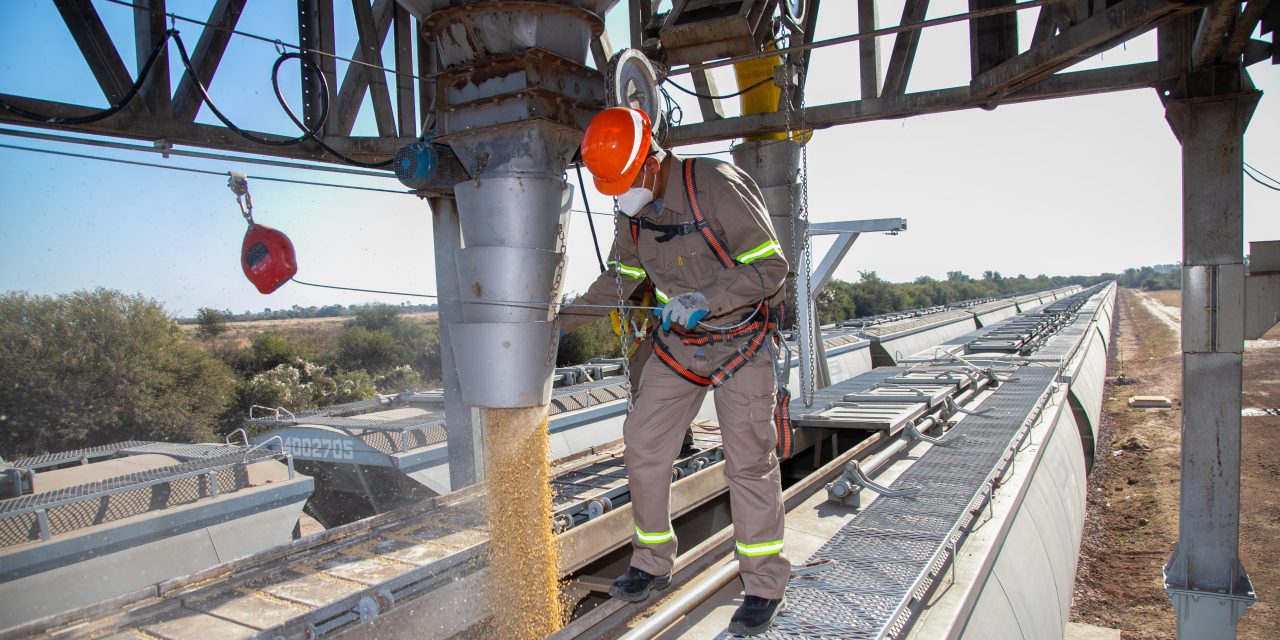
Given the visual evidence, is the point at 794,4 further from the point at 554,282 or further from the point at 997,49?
the point at 554,282

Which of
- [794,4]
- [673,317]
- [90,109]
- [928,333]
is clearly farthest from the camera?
[928,333]

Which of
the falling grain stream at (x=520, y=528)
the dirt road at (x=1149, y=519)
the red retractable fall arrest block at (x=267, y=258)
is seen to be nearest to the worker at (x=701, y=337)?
the falling grain stream at (x=520, y=528)

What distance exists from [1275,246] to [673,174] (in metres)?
4.85

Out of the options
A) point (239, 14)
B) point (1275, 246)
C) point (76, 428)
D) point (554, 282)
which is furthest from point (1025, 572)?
point (76, 428)

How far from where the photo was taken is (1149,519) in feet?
36.4

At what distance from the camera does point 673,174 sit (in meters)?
3.31

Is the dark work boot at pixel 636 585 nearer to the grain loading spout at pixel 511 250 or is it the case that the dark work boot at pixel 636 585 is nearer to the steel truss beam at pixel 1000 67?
the grain loading spout at pixel 511 250

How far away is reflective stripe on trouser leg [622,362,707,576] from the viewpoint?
10.9 ft

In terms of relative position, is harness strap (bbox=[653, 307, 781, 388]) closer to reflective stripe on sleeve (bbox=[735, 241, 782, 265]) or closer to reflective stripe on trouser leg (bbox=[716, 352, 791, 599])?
reflective stripe on trouser leg (bbox=[716, 352, 791, 599])

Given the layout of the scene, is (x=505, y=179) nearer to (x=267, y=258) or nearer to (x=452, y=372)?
(x=267, y=258)

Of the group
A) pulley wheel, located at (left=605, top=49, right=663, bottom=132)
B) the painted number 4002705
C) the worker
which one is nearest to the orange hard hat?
the worker

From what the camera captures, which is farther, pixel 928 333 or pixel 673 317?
pixel 928 333

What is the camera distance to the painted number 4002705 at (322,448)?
8.24 meters

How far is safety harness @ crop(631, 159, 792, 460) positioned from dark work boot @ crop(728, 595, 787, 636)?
599mm
